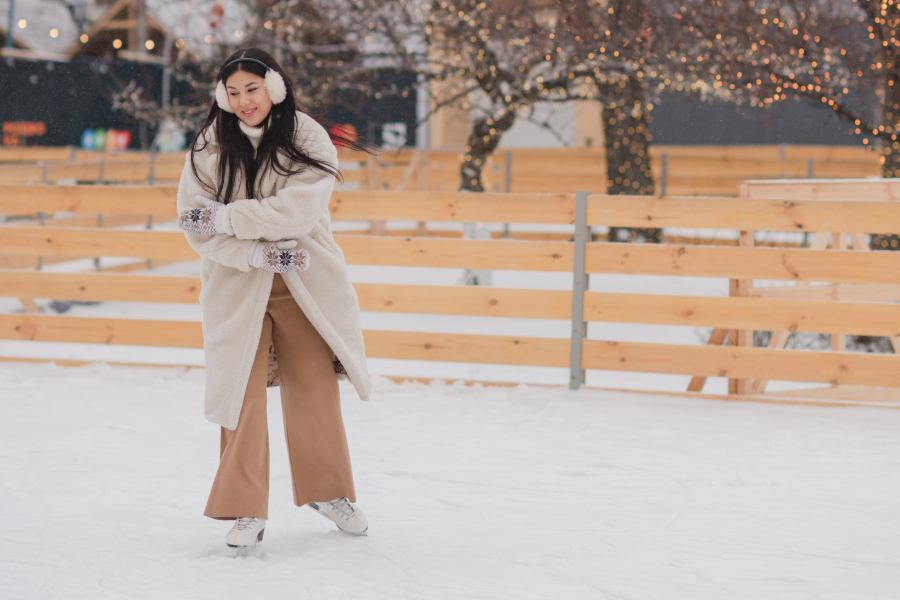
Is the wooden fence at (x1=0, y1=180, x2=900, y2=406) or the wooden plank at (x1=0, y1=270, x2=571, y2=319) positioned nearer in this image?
the wooden fence at (x1=0, y1=180, x2=900, y2=406)

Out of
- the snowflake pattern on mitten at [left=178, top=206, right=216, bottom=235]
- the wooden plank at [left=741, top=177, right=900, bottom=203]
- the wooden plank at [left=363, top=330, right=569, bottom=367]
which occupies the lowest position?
the wooden plank at [left=363, top=330, right=569, bottom=367]

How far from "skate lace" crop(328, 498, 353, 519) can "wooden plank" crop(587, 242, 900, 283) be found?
304cm

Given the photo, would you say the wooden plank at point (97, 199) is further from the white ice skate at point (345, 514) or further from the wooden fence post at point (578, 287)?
the white ice skate at point (345, 514)

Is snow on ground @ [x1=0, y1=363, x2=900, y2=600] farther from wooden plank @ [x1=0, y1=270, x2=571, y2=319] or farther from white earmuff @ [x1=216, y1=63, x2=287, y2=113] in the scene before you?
white earmuff @ [x1=216, y1=63, x2=287, y2=113]

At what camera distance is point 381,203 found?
7875 millimetres

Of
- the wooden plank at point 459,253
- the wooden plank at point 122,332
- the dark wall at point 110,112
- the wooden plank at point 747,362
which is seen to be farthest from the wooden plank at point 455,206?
the dark wall at point 110,112

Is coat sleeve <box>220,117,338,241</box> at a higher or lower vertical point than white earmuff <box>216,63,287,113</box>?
lower

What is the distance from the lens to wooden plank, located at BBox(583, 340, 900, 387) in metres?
7.11

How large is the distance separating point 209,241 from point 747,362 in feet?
12.9

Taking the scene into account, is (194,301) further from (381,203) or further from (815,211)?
(815,211)

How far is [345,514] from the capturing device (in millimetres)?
4543

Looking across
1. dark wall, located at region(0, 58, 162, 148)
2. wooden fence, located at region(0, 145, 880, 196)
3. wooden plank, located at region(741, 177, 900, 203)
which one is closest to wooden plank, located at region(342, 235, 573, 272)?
wooden plank, located at region(741, 177, 900, 203)

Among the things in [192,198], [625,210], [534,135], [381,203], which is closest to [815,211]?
[625,210]

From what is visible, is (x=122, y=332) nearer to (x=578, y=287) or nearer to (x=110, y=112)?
(x=578, y=287)
